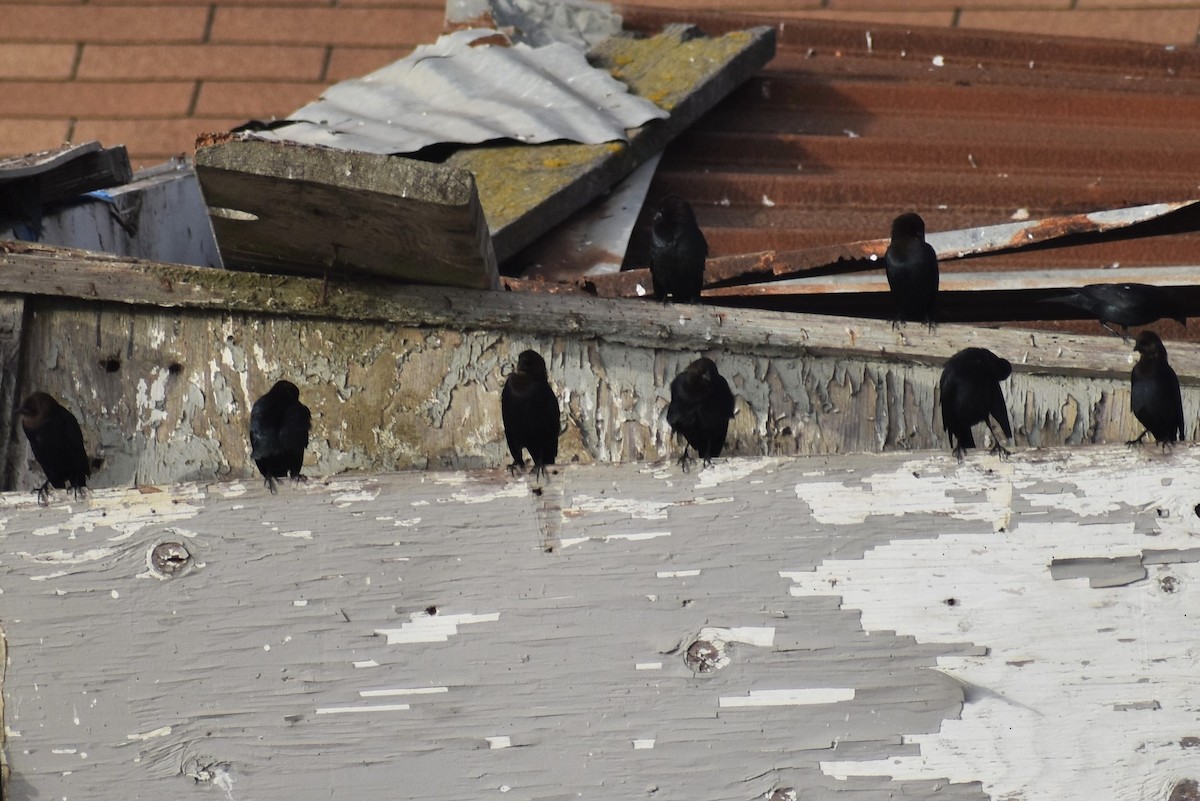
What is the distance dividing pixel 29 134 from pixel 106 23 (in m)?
0.65

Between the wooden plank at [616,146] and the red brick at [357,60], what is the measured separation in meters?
1.14

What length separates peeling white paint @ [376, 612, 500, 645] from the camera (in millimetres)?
2471

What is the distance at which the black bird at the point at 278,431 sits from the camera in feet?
9.63

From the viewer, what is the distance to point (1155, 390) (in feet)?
9.35

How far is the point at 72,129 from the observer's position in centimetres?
572

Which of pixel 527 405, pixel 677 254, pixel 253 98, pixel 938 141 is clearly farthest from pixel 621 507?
pixel 253 98

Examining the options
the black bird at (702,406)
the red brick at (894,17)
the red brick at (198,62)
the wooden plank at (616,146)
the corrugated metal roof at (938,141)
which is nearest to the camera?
the black bird at (702,406)

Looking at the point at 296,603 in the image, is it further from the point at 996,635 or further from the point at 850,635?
the point at 996,635

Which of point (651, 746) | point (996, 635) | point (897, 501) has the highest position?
point (897, 501)

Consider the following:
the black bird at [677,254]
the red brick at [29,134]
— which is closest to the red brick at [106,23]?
the red brick at [29,134]

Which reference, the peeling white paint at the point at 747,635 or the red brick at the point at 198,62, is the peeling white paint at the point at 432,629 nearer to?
the peeling white paint at the point at 747,635

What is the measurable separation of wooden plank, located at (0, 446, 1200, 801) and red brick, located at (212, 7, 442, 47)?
3878mm

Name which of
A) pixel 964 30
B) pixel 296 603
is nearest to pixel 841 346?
pixel 296 603

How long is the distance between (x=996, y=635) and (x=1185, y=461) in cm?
44
